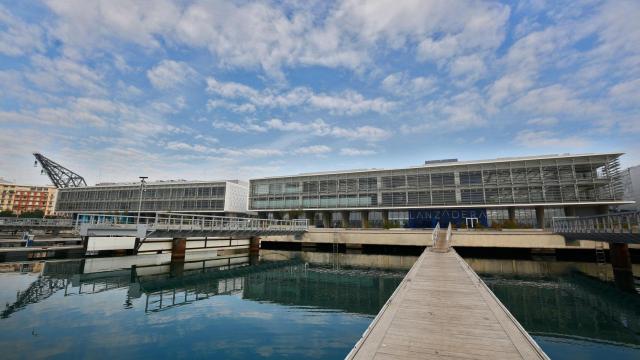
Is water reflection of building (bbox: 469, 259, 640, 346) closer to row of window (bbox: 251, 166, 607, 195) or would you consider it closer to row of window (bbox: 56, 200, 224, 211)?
row of window (bbox: 251, 166, 607, 195)

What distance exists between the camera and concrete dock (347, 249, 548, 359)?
708 centimetres

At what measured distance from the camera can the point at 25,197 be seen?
155 m

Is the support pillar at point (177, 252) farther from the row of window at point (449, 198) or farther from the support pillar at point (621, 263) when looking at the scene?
the support pillar at point (621, 263)

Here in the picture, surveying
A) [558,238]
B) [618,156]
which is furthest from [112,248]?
[618,156]

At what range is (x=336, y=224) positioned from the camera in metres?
73.4

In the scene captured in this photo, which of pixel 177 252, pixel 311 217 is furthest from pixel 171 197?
pixel 177 252

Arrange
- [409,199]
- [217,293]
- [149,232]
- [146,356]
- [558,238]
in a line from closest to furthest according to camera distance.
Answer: [146,356]
[217,293]
[149,232]
[558,238]
[409,199]

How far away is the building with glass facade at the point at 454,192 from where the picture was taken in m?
51.4

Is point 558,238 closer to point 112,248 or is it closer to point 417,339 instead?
point 417,339

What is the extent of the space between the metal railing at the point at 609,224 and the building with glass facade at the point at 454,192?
19.8 metres

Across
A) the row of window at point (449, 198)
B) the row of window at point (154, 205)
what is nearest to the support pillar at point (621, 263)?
the row of window at point (449, 198)

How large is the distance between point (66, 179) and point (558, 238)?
15025cm

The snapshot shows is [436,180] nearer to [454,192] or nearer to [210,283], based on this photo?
[454,192]

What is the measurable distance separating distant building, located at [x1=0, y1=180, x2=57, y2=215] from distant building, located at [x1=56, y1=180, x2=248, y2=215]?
80323 millimetres
